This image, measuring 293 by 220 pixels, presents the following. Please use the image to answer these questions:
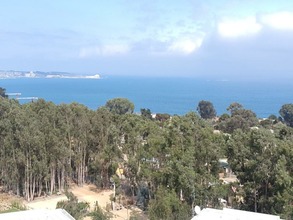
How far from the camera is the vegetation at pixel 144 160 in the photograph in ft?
49.5

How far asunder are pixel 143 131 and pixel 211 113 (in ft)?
116

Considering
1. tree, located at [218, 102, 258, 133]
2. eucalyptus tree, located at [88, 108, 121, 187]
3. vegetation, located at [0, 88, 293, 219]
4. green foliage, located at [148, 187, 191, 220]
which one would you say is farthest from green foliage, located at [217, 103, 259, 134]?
green foliage, located at [148, 187, 191, 220]

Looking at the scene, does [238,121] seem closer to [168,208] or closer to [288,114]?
[288,114]

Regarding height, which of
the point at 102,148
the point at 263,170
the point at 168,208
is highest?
the point at 263,170

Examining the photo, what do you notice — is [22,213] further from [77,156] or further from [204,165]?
[77,156]

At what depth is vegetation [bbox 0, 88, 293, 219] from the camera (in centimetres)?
1510

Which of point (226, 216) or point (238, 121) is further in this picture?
point (238, 121)

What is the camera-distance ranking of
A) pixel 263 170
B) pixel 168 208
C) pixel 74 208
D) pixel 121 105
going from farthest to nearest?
1. pixel 121 105
2. pixel 263 170
3. pixel 74 208
4. pixel 168 208

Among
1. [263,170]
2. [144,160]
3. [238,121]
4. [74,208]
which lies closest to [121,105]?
[238,121]

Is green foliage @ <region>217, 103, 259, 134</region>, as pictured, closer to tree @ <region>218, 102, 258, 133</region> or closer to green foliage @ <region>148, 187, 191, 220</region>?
tree @ <region>218, 102, 258, 133</region>

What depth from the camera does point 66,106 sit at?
22578 millimetres

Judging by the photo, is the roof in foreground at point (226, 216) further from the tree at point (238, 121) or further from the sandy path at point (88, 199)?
the tree at point (238, 121)

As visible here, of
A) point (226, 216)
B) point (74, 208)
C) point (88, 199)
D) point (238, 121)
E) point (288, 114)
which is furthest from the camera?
point (288, 114)

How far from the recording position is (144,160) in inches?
692
